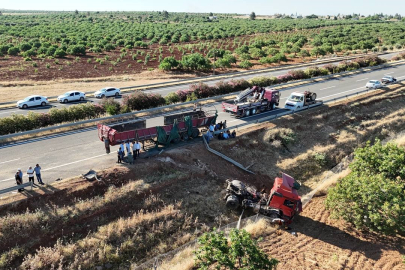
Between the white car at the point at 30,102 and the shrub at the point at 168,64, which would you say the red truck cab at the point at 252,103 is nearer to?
the white car at the point at 30,102

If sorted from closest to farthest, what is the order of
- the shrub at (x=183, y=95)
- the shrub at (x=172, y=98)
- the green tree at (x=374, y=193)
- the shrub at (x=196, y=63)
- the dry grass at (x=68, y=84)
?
the green tree at (x=374, y=193) < the shrub at (x=172, y=98) < the shrub at (x=183, y=95) < the dry grass at (x=68, y=84) < the shrub at (x=196, y=63)

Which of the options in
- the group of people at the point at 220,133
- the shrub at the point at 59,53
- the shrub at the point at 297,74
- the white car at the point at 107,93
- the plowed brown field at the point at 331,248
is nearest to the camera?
the plowed brown field at the point at 331,248

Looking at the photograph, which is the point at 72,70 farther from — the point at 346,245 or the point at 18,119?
the point at 346,245

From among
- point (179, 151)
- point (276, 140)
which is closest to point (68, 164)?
point (179, 151)

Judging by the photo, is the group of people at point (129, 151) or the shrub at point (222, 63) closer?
the group of people at point (129, 151)

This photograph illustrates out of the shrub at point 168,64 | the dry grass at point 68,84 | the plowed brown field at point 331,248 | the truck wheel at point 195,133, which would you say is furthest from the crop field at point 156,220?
the shrub at point 168,64
